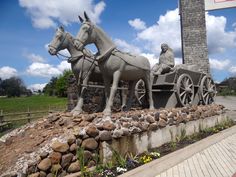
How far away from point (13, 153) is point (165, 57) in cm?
547

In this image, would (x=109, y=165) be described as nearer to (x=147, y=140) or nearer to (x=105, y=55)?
(x=147, y=140)

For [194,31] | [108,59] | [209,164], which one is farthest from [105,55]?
[194,31]

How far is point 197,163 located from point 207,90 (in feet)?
17.9

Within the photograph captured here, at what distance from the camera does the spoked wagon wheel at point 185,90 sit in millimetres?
8680

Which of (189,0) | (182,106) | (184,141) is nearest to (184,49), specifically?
(189,0)

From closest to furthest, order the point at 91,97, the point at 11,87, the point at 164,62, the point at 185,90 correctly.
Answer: the point at 185,90 → the point at 164,62 → the point at 91,97 → the point at 11,87

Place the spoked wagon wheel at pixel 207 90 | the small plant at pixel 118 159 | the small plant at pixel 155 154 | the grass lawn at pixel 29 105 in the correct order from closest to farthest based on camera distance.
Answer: the small plant at pixel 118 159 → the small plant at pixel 155 154 → the spoked wagon wheel at pixel 207 90 → the grass lawn at pixel 29 105

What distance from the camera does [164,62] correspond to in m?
9.09

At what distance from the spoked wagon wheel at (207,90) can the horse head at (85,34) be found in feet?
17.3

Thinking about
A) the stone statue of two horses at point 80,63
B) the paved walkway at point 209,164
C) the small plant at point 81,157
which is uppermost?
the stone statue of two horses at point 80,63

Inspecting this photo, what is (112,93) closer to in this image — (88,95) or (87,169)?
(87,169)

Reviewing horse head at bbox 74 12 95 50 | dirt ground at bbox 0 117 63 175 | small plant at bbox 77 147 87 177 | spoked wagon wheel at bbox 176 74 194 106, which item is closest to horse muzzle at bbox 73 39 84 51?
horse head at bbox 74 12 95 50

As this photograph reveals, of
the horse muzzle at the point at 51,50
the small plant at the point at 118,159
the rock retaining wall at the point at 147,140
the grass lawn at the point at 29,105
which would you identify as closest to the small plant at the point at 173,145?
the rock retaining wall at the point at 147,140

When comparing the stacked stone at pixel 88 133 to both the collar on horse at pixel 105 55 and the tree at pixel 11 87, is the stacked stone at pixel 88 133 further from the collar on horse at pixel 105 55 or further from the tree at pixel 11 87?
the tree at pixel 11 87
